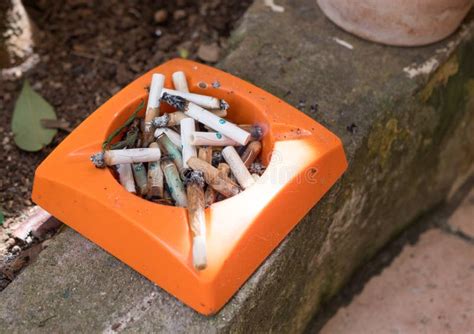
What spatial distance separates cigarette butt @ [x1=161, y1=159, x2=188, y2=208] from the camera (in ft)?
3.73

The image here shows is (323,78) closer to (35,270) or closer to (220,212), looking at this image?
(220,212)

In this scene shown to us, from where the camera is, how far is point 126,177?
1.17 meters

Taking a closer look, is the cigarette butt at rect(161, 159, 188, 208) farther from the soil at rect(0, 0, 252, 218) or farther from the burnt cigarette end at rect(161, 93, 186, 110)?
the soil at rect(0, 0, 252, 218)

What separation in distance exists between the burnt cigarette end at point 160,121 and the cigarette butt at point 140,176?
82 mm

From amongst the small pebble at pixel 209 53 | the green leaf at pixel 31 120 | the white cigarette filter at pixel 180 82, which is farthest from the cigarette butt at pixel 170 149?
the small pebble at pixel 209 53

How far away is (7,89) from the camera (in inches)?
63.4

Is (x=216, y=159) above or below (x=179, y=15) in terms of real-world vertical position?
above

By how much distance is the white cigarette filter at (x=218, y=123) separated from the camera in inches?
46.8

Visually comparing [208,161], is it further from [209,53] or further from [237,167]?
[209,53]

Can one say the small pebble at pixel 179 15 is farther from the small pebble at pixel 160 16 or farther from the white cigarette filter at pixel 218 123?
the white cigarette filter at pixel 218 123

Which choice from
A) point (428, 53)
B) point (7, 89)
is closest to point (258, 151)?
point (428, 53)

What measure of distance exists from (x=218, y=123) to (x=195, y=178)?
0.45 ft

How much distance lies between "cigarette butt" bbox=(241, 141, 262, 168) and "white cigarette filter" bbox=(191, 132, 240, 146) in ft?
0.07

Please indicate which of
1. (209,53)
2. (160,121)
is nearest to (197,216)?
(160,121)
